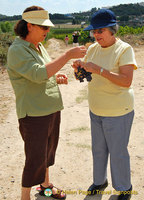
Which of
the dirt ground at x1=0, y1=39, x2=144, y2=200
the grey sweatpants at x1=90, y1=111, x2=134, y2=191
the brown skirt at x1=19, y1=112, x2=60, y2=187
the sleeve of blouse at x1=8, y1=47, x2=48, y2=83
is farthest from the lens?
the dirt ground at x1=0, y1=39, x2=144, y2=200

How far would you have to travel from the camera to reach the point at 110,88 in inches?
81.4

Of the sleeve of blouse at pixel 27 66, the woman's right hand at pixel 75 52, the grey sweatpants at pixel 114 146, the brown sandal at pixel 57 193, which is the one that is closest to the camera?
the sleeve of blouse at pixel 27 66

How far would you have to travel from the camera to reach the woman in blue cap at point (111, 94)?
6.39 feet

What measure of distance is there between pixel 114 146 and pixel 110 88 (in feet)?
1.80

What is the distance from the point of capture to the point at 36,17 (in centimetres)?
189

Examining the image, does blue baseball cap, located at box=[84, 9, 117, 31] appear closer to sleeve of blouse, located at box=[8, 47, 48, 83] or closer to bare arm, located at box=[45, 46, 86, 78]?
bare arm, located at box=[45, 46, 86, 78]

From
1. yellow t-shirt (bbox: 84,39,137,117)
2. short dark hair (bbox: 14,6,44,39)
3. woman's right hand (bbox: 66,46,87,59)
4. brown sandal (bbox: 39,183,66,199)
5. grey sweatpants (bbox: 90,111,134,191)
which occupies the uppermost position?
short dark hair (bbox: 14,6,44,39)

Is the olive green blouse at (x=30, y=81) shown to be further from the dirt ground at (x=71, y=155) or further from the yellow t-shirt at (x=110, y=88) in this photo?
the dirt ground at (x=71, y=155)

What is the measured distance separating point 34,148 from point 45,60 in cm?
78

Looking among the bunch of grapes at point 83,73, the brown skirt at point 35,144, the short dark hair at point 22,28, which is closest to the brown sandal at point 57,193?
the brown skirt at point 35,144

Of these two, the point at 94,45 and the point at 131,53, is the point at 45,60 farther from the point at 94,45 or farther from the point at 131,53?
the point at 131,53

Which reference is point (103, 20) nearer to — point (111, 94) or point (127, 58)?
point (127, 58)

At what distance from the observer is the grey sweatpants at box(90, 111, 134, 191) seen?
7.04 ft

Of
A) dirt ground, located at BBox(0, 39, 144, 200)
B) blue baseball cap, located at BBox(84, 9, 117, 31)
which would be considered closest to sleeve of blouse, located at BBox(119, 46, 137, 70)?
blue baseball cap, located at BBox(84, 9, 117, 31)
